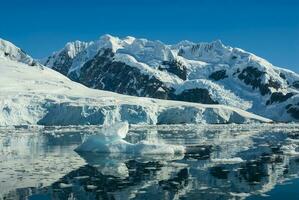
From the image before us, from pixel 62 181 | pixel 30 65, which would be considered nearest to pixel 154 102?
pixel 30 65

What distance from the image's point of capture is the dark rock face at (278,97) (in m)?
170

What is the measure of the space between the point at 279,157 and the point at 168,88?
518 ft

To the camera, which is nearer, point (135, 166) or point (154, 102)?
point (135, 166)

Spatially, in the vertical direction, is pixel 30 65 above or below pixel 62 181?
above

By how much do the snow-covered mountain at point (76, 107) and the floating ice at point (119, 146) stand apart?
47486 millimetres

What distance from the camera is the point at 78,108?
92.6 meters

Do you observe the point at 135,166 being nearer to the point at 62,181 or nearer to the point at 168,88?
the point at 62,181

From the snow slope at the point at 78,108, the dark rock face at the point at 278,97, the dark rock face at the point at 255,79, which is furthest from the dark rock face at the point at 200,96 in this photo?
the snow slope at the point at 78,108

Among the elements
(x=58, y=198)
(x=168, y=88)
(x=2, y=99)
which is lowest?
(x=58, y=198)

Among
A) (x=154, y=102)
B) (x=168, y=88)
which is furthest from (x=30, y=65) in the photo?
(x=168, y=88)

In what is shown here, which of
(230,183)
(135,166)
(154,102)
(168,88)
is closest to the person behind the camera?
(230,183)

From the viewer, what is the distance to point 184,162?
33438mm

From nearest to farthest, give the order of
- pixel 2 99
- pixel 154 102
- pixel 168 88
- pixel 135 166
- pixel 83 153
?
pixel 135 166 < pixel 83 153 < pixel 2 99 < pixel 154 102 < pixel 168 88

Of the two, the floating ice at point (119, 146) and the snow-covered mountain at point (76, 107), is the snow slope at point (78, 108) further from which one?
the floating ice at point (119, 146)
